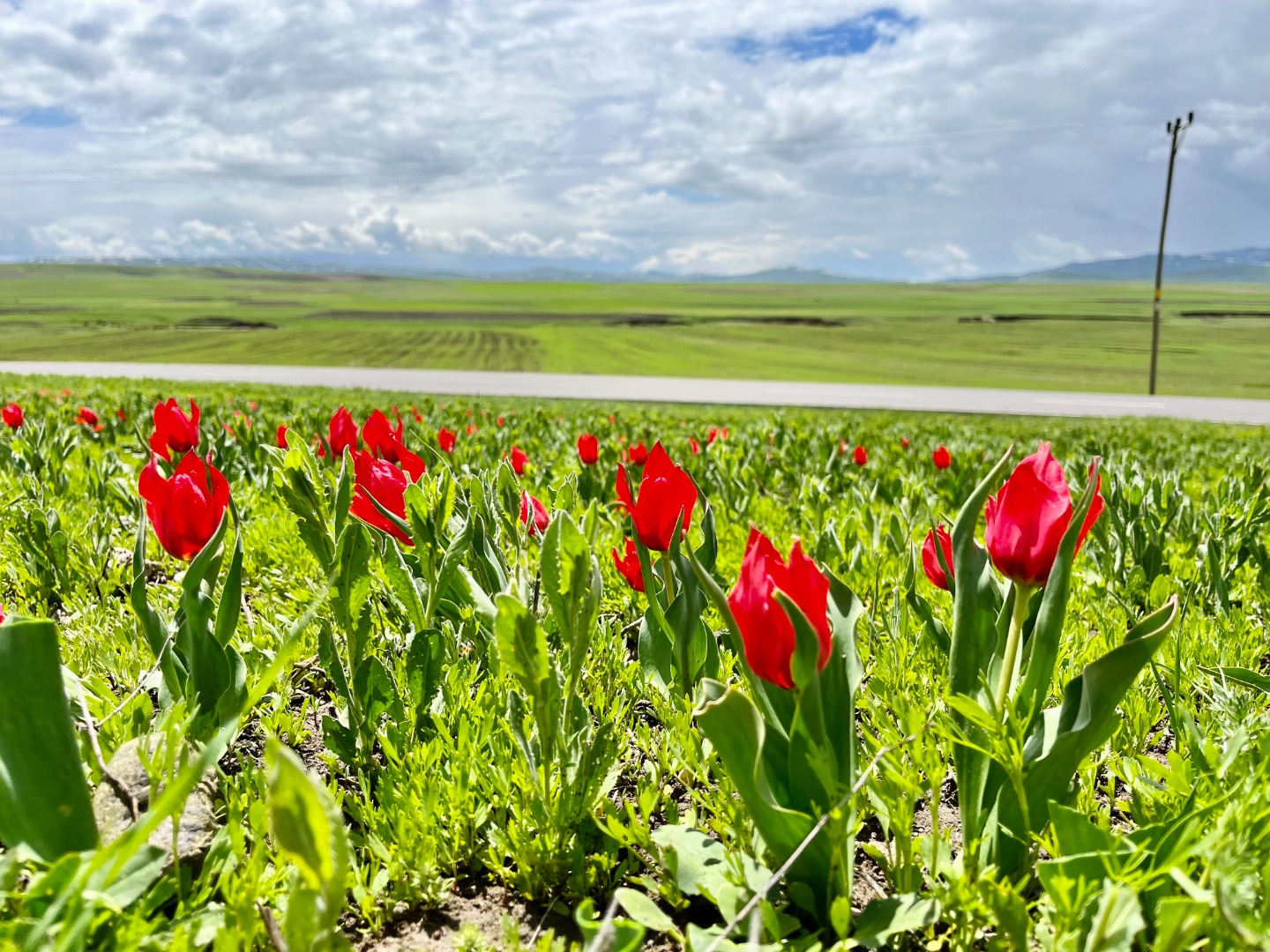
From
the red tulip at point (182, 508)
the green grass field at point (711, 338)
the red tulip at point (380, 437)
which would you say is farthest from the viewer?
the green grass field at point (711, 338)

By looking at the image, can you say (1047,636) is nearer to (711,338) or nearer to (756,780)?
(756,780)

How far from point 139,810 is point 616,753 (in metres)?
0.79

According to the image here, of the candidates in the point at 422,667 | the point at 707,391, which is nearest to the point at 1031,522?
the point at 422,667

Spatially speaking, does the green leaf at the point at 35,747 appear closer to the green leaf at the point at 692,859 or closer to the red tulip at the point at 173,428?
the green leaf at the point at 692,859

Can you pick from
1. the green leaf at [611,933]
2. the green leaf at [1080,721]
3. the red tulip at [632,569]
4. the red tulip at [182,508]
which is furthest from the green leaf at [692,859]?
the red tulip at [182,508]

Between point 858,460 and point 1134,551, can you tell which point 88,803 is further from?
point 858,460

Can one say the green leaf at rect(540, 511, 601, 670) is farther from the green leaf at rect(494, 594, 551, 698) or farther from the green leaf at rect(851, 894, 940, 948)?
the green leaf at rect(851, 894, 940, 948)

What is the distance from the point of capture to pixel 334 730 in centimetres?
163

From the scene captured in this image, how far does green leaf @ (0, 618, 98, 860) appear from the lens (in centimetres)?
107

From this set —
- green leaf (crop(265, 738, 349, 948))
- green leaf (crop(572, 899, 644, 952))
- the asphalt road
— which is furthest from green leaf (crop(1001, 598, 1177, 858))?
the asphalt road

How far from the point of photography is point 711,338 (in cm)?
5803

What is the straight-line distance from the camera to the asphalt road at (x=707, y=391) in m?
22.7

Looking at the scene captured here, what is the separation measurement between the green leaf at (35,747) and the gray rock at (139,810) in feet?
0.46

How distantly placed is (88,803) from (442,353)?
142ft
